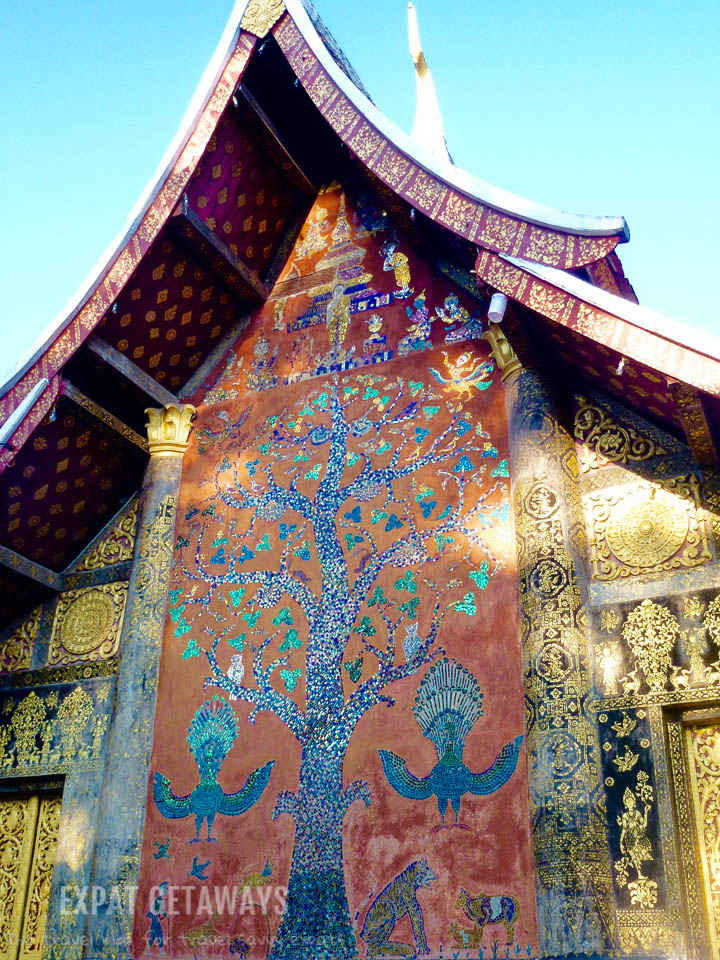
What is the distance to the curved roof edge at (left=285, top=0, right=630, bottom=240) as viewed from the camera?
5520 mm

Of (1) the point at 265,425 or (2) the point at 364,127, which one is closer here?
(2) the point at 364,127

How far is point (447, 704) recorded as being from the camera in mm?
5801

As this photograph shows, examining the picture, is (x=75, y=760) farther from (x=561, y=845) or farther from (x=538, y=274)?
(x=538, y=274)

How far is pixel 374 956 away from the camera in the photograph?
5.41m

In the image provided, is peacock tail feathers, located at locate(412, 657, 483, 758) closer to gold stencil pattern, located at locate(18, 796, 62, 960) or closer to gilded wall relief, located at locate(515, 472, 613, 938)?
gilded wall relief, located at locate(515, 472, 613, 938)

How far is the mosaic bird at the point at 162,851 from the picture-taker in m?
6.25

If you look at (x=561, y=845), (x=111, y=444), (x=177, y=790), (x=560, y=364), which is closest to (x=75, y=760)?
(x=177, y=790)

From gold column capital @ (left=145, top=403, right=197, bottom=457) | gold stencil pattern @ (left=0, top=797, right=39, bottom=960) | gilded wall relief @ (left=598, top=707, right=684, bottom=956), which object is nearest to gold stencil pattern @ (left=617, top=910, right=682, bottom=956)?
gilded wall relief @ (left=598, top=707, right=684, bottom=956)

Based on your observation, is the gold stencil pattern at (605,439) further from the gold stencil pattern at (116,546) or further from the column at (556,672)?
the gold stencil pattern at (116,546)

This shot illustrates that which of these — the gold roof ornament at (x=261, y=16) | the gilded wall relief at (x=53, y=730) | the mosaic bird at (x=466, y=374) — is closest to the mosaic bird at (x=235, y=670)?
the gilded wall relief at (x=53, y=730)

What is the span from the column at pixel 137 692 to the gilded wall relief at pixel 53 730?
16cm

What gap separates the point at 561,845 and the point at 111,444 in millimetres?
4158

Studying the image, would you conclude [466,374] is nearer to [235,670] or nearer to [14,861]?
[235,670]

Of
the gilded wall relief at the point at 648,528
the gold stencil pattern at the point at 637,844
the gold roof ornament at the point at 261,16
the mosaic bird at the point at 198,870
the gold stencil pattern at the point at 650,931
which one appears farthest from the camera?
the gold roof ornament at the point at 261,16
